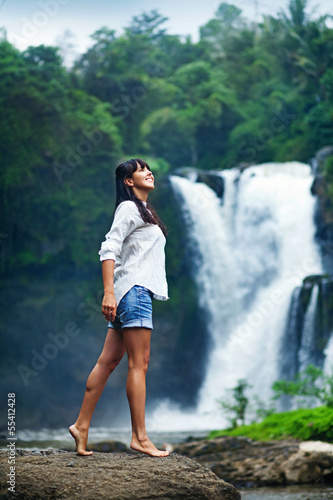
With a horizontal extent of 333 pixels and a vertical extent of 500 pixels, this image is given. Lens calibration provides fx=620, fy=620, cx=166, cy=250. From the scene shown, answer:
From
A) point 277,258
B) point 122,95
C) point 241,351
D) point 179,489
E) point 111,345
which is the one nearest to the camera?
point 179,489

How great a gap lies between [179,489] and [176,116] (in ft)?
88.1

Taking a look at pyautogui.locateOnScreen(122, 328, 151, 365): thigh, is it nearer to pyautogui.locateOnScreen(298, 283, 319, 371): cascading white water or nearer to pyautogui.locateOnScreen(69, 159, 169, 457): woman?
pyautogui.locateOnScreen(69, 159, 169, 457): woman

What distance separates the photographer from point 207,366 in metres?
19.0

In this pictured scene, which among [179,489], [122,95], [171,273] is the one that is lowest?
[179,489]

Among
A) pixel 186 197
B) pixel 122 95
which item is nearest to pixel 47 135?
pixel 186 197

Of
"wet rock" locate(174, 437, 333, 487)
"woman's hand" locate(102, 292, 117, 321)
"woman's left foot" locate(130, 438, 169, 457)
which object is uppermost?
"woman's hand" locate(102, 292, 117, 321)

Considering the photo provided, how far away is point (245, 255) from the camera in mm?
20281

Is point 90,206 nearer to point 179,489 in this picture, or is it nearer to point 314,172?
point 314,172

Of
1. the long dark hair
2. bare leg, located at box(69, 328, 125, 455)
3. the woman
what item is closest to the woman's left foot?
the woman

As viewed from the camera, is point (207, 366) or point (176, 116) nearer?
point (207, 366)

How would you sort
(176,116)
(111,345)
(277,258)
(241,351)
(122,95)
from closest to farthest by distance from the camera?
(111,345)
(241,351)
(277,258)
(122,95)
(176,116)

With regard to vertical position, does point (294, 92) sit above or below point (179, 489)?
above

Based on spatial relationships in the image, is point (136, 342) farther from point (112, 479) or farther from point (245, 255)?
point (245, 255)

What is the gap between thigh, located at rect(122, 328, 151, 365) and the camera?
3509 mm
